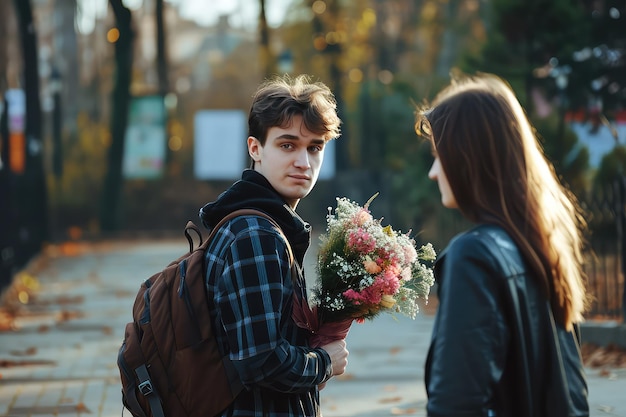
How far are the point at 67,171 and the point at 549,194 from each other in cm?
3101

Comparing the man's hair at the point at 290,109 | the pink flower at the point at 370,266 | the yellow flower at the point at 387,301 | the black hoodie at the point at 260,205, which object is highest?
the man's hair at the point at 290,109

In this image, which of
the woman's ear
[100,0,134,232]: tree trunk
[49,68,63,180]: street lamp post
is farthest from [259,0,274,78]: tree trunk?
the woman's ear

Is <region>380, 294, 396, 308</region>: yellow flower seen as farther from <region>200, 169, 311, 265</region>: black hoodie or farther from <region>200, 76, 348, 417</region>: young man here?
<region>200, 169, 311, 265</region>: black hoodie

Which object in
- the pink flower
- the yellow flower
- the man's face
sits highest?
the man's face

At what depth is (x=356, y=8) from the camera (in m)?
36.7

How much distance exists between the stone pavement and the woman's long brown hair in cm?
434

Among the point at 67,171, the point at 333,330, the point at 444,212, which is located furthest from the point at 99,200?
the point at 333,330

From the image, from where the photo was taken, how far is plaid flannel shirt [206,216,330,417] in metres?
3.31

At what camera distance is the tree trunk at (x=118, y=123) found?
93.7 ft

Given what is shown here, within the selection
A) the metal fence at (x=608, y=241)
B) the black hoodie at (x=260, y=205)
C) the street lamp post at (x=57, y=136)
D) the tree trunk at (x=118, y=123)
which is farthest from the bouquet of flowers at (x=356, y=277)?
the street lamp post at (x=57, y=136)

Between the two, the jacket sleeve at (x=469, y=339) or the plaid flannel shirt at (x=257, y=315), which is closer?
the jacket sleeve at (x=469, y=339)

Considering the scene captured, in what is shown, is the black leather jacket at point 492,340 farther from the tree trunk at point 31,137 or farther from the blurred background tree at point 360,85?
the tree trunk at point 31,137

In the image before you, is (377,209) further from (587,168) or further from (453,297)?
(453,297)

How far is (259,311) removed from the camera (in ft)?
10.9
